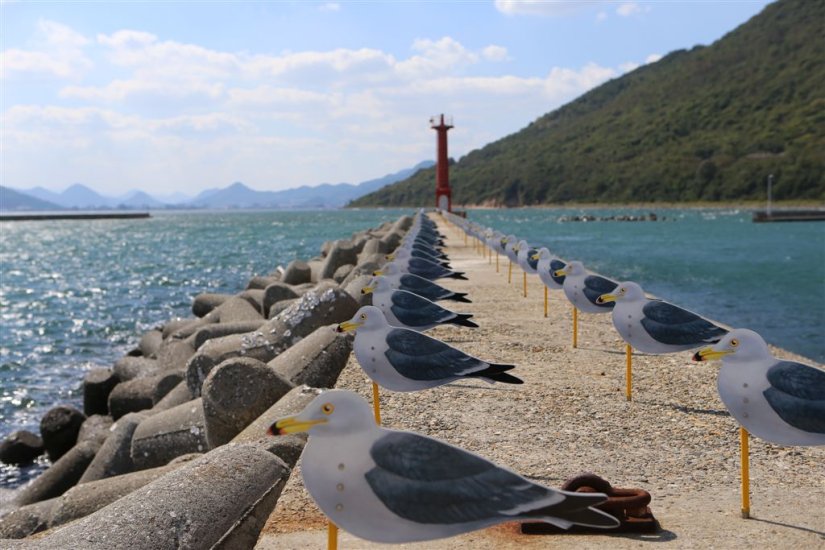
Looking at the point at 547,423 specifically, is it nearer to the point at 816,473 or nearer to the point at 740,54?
the point at 816,473

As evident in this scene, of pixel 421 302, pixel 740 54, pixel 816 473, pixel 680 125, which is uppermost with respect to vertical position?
pixel 740 54

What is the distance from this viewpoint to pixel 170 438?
7.94 meters

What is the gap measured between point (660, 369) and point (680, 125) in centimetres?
14894

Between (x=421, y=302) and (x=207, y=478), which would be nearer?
(x=207, y=478)

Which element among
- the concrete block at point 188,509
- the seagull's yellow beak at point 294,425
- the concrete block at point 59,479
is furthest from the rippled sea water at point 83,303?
the seagull's yellow beak at point 294,425

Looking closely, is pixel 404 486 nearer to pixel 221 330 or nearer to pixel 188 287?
pixel 221 330

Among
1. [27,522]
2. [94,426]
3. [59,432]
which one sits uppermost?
[27,522]

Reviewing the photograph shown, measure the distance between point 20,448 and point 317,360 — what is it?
6591mm

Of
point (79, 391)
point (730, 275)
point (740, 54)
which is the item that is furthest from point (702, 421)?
point (740, 54)

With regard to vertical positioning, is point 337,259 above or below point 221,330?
above

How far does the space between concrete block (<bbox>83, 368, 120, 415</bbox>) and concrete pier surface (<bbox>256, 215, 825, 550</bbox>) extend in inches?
275

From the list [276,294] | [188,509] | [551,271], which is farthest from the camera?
[276,294]

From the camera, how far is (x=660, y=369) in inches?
351

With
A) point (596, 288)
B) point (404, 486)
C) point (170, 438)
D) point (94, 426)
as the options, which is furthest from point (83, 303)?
point (404, 486)
